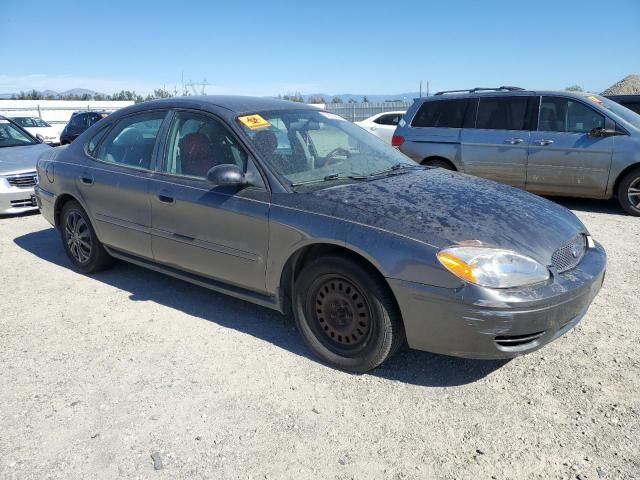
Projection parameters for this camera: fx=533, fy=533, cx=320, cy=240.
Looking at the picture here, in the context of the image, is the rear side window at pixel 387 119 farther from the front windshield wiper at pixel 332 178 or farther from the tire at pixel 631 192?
the front windshield wiper at pixel 332 178

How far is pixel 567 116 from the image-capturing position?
7703 millimetres

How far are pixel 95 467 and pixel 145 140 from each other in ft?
8.85

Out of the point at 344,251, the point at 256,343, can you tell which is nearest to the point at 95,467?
the point at 256,343

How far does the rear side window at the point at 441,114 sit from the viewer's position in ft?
28.3

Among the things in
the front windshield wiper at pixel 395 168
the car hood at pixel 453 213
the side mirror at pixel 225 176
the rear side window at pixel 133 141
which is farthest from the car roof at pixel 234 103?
the car hood at pixel 453 213

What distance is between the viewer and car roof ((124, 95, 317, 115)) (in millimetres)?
4004

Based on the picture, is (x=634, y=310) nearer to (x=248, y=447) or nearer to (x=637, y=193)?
(x=248, y=447)

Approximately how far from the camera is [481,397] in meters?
3.01

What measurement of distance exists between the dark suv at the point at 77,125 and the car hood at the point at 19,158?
467 inches

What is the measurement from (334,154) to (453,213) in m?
1.17

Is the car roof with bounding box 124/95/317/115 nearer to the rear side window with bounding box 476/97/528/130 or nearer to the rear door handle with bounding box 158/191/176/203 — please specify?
the rear door handle with bounding box 158/191/176/203

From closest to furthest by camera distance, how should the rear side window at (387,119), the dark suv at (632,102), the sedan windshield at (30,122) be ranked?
the dark suv at (632,102)
the rear side window at (387,119)
the sedan windshield at (30,122)

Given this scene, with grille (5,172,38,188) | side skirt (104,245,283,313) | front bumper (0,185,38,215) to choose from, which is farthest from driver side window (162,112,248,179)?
grille (5,172,38,188)

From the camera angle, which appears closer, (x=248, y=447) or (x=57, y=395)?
(x=248, y=447)
